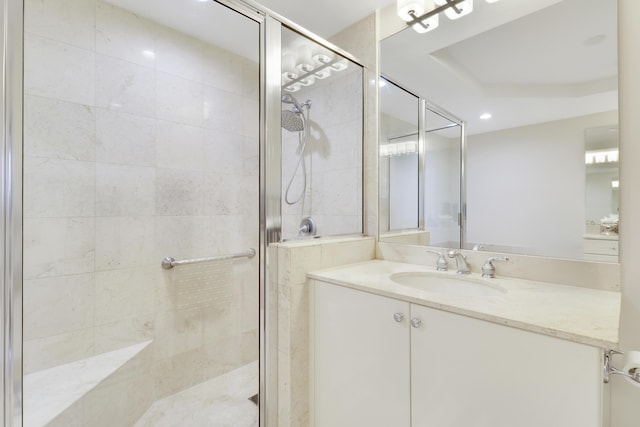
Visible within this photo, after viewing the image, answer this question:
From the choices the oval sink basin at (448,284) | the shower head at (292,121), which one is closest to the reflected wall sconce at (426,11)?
the shower head at (292,121)

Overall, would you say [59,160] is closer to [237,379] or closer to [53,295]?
[53,295]

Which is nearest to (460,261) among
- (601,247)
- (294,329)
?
(601,247)

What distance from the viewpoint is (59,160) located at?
1403 millimetres

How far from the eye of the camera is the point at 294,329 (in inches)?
50.5

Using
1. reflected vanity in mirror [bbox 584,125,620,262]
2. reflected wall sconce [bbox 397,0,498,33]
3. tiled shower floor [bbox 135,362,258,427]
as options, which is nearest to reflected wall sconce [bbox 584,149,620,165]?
reflected vanity in mirror [bbox 584,125,620,262]

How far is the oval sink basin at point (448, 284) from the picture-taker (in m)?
1.20

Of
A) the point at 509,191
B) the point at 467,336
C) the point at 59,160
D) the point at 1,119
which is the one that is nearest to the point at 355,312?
the point at 467,336

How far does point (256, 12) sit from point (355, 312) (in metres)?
1.40

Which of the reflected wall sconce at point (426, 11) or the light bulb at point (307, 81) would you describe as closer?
the reflected wall sconce at point (426, 11)

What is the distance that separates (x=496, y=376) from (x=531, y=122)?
1001 mm

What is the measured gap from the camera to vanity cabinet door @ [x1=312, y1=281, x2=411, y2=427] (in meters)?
1.01

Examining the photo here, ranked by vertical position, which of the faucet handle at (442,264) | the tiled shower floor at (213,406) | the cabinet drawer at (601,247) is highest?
the cabinet drawer at (601,247)

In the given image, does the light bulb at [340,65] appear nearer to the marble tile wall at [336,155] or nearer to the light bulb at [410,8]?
the marble tile wall at [336,155]

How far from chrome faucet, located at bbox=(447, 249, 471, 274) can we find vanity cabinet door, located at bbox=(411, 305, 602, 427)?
1.59 ft
